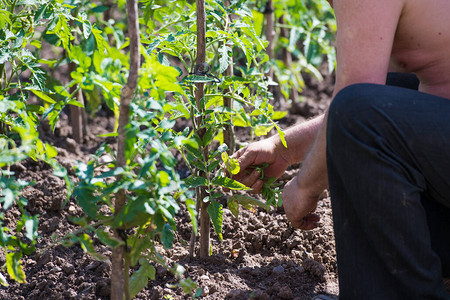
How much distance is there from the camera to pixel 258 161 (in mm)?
2109

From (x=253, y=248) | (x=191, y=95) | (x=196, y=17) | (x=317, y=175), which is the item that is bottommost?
(x=253, y=248)

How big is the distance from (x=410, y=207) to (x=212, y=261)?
78 centimetres

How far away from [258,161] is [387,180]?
0.59m

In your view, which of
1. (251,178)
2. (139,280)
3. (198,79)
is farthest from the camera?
(251,178)

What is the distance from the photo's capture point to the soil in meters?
1.95

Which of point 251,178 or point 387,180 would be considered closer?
point 387,180

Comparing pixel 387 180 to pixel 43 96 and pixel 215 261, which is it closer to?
pixel 215 261

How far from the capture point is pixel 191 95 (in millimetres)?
1901

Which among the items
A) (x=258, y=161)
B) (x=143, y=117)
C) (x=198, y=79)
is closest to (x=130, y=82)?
(x=143, y=117)

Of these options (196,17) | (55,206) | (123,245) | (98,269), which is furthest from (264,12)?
(123,245)

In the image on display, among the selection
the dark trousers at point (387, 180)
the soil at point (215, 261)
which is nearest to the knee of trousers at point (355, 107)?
the dark trousers at point (387, 180)

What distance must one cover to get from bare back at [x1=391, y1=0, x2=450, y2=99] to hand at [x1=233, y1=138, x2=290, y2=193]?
0.52m

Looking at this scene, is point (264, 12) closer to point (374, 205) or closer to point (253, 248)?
point (253, 248)

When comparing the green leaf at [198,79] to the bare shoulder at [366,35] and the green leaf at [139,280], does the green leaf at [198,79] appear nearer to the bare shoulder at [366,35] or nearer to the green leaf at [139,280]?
the bare shoulder at [366,35]
